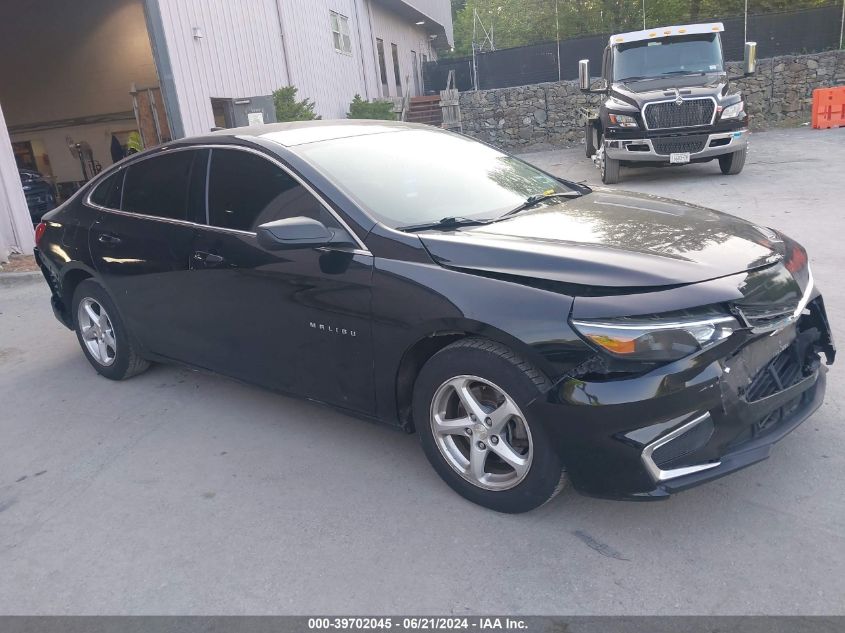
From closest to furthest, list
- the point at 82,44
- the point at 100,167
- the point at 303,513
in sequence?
the point at 303,513 < the point at 82,44 < the point at 100,167

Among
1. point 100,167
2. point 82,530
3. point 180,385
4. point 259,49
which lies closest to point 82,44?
point 100,167

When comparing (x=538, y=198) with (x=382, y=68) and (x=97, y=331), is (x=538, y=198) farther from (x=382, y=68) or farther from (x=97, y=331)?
(x=382, y=68)

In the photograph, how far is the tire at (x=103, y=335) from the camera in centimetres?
493

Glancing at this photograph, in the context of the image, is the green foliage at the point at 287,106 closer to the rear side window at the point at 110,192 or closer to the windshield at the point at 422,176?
the rear side window at the point at 110,192

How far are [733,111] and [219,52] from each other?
9.06 meters

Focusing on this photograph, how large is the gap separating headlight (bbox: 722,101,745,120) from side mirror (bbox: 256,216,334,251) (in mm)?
10106

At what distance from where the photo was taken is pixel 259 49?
15148mm

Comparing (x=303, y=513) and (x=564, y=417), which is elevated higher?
(x=564, y=417)

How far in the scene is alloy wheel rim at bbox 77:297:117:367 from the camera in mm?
5074

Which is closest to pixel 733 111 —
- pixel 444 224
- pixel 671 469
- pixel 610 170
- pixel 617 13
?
pixel 610 170

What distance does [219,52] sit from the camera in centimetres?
1343

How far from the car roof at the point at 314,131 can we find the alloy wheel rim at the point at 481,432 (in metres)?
1.72
